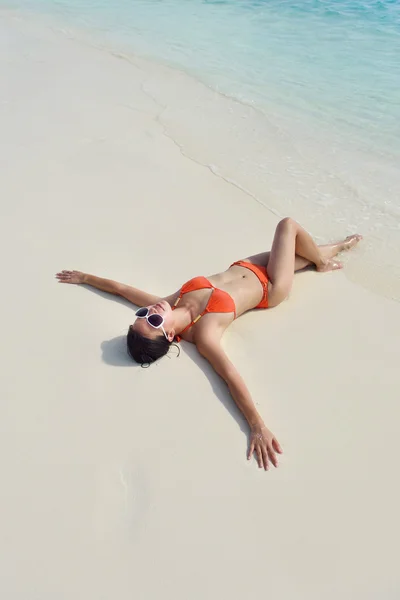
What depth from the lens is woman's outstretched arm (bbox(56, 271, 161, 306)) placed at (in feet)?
13.0

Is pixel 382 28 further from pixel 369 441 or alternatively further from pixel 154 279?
pixel 369 441

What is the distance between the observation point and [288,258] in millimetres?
4203

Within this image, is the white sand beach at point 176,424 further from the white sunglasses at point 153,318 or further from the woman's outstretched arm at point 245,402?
the white sunglasses at point 153,318

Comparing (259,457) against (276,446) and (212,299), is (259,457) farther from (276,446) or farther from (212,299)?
(212,299)

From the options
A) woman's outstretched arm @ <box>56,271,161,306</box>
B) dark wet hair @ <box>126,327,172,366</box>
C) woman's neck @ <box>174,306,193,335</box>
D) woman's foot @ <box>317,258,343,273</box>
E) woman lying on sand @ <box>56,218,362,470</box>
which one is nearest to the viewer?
woman lying on sand @ <box>56,218,362,470</box>

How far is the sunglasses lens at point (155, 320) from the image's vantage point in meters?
3.44

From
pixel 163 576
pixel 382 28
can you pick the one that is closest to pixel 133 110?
→ pixel 163 576

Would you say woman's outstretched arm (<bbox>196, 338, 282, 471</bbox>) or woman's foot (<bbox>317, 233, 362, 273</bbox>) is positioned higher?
woman's foot (<bbox>317, 233, 362, 273</bbox>)

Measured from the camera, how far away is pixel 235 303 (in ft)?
12.8

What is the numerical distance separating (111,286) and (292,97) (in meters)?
5.34

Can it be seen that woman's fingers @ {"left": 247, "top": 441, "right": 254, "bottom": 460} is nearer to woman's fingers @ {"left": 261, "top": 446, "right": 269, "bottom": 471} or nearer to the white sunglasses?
woman's fingers @ {"left": 261, "top": 446, "right": 269, "bottom": 471}

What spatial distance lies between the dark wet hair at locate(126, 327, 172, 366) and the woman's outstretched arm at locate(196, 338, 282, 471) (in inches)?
11.2

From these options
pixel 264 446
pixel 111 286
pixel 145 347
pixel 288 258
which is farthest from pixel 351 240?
pixel 264 446

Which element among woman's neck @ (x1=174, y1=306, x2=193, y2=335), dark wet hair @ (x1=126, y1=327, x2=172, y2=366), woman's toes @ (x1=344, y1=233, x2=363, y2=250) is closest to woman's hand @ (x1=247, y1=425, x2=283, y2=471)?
dark wet hair @ (x1=126, y1=327, x2=172, y2=366)
